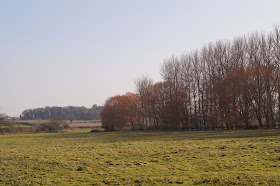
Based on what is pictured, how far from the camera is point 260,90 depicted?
54.8 m

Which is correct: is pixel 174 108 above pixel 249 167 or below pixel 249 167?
above

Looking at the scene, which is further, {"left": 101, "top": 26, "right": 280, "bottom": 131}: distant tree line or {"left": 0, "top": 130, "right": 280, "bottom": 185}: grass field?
{"left": 101, "top": 26, "right": 280, "bottom": 131}: distant tree line

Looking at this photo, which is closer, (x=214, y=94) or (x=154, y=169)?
(x=154, y=169)

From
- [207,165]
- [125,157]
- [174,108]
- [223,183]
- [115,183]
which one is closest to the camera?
[223,183]

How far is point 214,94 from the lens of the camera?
62.0m

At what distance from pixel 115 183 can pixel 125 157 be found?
7.70m

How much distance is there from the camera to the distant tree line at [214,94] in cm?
5503

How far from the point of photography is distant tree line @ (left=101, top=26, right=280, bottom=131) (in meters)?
55.0

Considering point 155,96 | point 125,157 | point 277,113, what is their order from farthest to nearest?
point 155,96, point 277,113, point 125,157

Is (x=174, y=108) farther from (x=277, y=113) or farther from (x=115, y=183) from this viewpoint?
(x=115, y=183)

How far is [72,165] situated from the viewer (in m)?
16.9

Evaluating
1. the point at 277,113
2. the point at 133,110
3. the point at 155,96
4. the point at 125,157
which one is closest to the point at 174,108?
the point at 155,96

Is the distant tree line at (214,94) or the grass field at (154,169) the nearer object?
the grass field at (154,169)

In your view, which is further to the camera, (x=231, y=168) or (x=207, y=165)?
(x=207, y=165)
